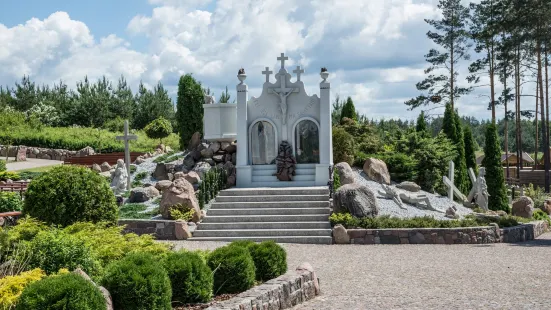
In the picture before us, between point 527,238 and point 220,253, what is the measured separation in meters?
11.3

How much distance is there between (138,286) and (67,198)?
5975 millimetres

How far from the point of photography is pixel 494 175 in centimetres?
2516

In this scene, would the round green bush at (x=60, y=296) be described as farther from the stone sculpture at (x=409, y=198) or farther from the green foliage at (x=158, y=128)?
the green foliage at (x=158, y=128)

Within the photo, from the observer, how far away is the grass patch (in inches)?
674

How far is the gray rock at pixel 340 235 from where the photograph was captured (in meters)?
15.8

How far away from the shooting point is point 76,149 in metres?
40.3

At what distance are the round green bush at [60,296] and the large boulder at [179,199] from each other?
1073 cm

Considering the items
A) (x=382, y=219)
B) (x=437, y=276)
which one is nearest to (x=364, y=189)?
(x=382, y=219)

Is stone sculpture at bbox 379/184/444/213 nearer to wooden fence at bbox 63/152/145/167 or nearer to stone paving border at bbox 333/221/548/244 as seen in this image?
stone paving border at bbox 333/221/548/244

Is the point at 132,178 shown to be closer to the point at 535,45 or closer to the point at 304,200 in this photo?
the point at 304,200

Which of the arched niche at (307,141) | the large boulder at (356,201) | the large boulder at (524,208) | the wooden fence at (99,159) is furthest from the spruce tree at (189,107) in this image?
the large boulder at (524,208)

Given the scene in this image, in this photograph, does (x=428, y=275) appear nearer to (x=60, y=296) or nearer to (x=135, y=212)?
(x=60, y=296)

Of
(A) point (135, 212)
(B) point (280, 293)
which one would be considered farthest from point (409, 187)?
(B) point (280, 293)

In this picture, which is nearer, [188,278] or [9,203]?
[188,278]
